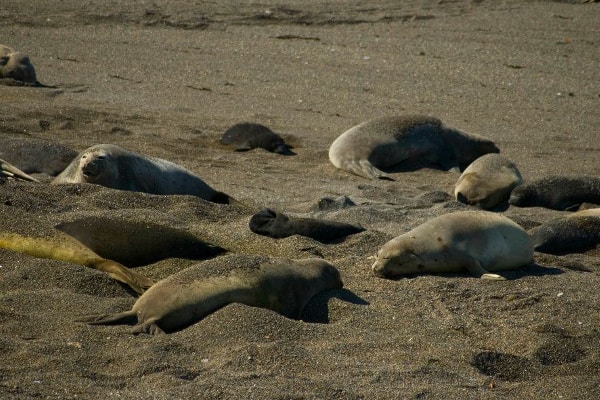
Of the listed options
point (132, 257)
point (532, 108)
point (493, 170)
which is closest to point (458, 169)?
point (493, 170)

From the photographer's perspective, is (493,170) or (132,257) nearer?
(132,257)

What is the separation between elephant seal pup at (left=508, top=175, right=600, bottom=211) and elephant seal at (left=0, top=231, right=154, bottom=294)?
11.8 ft

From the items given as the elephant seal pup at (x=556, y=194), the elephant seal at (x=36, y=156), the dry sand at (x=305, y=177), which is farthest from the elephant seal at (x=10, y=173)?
the elephant seal pup at (x=556, y=194)

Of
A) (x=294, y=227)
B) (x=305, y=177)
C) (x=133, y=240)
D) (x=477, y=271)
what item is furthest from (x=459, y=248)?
(x=305, y=177)

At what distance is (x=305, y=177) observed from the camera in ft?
26.2

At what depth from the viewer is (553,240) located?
5.86 metres

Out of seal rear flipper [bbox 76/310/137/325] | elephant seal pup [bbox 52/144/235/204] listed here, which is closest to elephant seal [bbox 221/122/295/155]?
elephant seal pup [bbox 52/144/235/204]

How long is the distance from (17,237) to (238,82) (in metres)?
6.88

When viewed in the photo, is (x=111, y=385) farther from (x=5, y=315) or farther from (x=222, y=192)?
(x=222, y=192)

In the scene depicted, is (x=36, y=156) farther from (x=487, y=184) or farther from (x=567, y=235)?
(x=567, y=235)

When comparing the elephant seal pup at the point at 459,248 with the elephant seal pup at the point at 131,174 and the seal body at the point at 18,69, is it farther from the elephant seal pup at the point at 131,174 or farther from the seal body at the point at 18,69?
the seal body at the point at 18,69

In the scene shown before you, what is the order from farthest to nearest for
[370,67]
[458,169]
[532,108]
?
[370,67] < [532,108] < [458,169]

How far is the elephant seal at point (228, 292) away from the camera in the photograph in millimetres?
4051

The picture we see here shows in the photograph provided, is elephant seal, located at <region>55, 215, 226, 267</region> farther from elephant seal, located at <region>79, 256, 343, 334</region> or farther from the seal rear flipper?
the seal rear flipper
